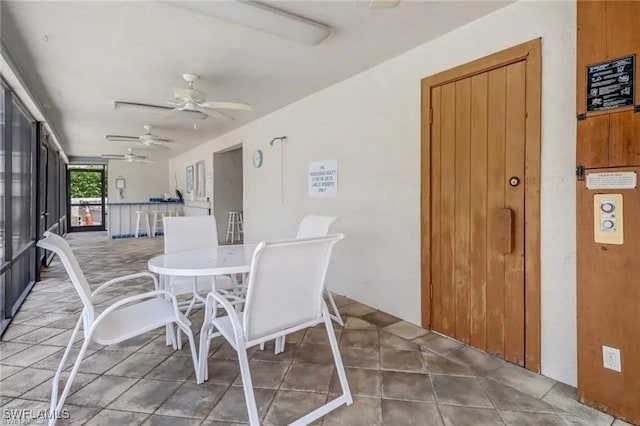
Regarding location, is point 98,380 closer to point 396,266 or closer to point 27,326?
point 27,326

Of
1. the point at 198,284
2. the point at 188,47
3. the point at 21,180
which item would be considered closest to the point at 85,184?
the point at 21,180

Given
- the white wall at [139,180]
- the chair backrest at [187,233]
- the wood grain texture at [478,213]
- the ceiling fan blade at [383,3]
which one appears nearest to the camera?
the ceiling fan blade at [383,3]

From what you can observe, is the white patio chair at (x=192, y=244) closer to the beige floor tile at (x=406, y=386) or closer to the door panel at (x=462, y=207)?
the beige floor tile at (x=406, y=386)

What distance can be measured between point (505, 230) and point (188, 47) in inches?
113

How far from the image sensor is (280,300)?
1.70m

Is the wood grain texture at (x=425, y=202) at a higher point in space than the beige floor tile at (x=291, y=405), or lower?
higher

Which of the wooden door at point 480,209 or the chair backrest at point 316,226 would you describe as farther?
the chair backrest at point 316,226

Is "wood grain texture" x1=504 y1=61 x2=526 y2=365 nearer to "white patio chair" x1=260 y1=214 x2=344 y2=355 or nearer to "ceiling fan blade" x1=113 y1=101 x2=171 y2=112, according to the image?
"white patio chair" x1=260 y1=214 x2=344 y2=355

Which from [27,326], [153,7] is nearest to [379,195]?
[153,7]

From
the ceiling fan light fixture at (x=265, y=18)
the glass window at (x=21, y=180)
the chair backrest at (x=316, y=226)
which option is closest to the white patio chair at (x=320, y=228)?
the chair backrest at (x=316, y=226)

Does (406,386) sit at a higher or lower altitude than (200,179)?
lower

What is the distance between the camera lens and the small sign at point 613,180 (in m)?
1.66

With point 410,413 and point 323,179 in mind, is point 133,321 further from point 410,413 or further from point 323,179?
point 323,179

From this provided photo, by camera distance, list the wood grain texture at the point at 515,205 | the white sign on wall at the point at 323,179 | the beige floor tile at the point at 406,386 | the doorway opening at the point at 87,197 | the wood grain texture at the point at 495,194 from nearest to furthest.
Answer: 1. the beige floor tile at the point at 406,386
2. the wood grain texture at the point at 515,205
3. the wood grain texture at the point at 495,194
4. the white sign on wall at the point at 323,179
5. the doorway opening at the point at 87,197
